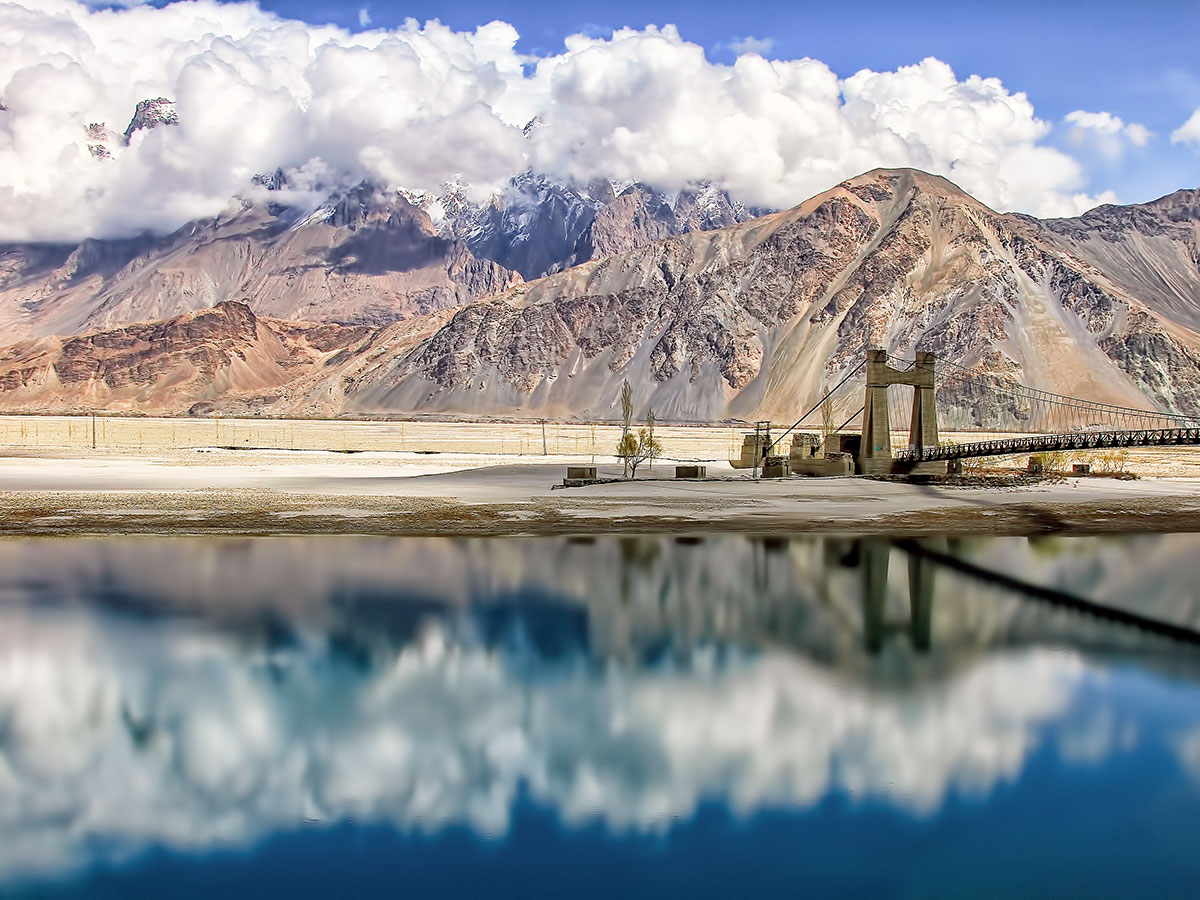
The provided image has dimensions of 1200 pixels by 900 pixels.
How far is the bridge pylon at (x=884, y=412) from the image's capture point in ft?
206

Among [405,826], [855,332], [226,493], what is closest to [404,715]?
[405,826]

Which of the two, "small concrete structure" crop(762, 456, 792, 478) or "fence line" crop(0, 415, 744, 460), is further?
"fence line" crop(0, 415, 744, 460)

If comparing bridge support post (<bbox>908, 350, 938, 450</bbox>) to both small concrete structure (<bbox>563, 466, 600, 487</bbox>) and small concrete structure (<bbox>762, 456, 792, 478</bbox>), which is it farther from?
small concrete structure (<bbox>563, 466, 600, 487</bbox>)

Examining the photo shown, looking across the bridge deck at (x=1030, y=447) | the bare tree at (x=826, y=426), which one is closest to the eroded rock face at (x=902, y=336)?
the bare tree at (x=826, y=426)

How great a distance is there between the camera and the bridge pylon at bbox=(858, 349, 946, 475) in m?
62.7

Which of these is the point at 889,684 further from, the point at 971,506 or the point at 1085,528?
the point at 971,506

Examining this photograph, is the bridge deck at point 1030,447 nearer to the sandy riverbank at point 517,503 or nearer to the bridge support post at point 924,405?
the bridge support post at point 924,405

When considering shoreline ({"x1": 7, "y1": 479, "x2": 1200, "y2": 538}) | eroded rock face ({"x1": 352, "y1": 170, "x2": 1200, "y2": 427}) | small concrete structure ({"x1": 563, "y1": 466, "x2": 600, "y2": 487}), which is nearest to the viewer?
shoreline ({"x1": 7, "y1": 479, "x2": 1200, "y2": 538})

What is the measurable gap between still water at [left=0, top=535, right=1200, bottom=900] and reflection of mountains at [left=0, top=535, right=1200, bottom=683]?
154mm

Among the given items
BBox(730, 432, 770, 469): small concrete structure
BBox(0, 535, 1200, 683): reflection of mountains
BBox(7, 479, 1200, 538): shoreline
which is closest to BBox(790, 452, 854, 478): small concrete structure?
BBox(730, 432, 770, 469): small concrete structure

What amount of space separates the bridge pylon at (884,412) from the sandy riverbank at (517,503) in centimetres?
234

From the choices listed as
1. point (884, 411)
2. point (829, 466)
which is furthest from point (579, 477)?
point (884, 411)

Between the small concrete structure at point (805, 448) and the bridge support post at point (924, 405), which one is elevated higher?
the bridge support post at point (924, 405)

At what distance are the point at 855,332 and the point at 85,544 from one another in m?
159
